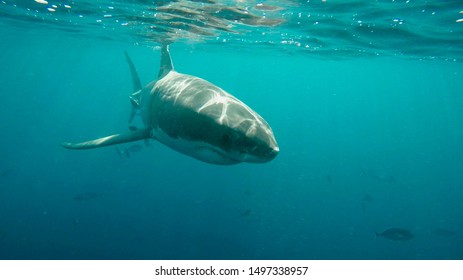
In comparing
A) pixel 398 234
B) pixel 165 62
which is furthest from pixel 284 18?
pixel 398 234

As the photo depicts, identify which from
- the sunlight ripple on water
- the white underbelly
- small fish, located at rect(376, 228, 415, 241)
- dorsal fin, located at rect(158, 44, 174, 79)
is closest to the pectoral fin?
the white underbelly

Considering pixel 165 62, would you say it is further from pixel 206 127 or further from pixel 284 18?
pixel 284 18

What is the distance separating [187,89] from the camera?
5.72 meters

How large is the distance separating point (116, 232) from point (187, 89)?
52.3ft

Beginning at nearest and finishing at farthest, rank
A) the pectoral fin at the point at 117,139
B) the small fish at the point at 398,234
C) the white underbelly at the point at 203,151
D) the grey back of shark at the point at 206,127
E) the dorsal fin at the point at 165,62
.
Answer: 1. the grey back of shark at the point at 206,127
2. the white underbelly at the point at 203,151
3. the pectoral fin at the point at 117,139
4. the dorsal fin at the point at 165,62
5. the small fish at the point at 398,234

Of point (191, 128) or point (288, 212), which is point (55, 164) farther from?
point (191, 128)

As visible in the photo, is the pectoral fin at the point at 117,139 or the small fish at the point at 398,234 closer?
the pectoral fin at the point at 117,139

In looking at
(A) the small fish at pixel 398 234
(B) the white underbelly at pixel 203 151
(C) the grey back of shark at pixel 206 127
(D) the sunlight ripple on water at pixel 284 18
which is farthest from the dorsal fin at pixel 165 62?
(A) the small fish at pixel 398 234

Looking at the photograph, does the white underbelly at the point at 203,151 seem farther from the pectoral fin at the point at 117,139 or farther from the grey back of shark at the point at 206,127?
the pectoral fin at the point at 117,139

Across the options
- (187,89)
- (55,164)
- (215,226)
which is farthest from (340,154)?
(187,89)

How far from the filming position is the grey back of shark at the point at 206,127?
3.99 metres

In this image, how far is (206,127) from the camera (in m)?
4.34

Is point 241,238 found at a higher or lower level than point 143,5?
lower

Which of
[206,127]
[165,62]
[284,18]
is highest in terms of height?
[284,18]
